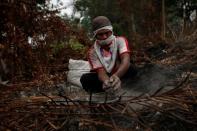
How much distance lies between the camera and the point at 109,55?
4.02m

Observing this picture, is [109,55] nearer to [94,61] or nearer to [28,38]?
[94,61]

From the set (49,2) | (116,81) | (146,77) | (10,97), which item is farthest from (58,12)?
(10,97)

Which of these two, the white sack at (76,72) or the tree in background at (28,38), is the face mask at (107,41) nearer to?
the white sack at (76,72)

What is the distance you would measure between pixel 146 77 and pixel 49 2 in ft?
13.7

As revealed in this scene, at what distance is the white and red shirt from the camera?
3.97 metres

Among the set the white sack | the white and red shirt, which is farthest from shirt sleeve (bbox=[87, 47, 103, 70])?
the white sack

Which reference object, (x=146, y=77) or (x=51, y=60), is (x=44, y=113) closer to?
(x=146, y=77)

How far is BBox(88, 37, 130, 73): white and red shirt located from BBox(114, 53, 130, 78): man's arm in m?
0.09

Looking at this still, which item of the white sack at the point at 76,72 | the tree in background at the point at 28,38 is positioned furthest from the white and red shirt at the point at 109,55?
the tree in background at the point at 28,38

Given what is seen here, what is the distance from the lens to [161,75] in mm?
4188

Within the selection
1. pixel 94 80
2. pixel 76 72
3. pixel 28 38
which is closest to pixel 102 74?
pixel 94 80

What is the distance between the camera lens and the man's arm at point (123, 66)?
3.67 m

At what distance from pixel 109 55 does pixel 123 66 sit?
33 centimetres

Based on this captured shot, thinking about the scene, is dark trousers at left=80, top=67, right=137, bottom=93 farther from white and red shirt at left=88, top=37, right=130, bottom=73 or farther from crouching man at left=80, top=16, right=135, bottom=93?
white and red shirt at left=88, top=37, right=130, bottom=73
